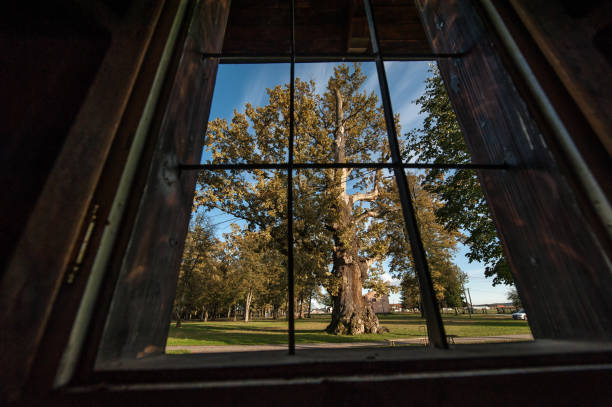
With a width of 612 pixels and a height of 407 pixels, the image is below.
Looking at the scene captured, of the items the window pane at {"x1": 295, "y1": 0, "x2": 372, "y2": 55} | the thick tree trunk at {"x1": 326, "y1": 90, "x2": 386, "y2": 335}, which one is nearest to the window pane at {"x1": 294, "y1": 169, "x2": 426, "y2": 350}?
the thick tree trunk at {"x1": 326, "y1": 90, "x2": 386, "y2": 335}

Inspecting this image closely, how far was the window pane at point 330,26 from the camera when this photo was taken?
222cm

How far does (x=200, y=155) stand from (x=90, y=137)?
0.58 metres

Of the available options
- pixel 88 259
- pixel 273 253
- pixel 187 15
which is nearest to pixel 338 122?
pixel 273 253

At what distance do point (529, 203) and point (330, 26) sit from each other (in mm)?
2283

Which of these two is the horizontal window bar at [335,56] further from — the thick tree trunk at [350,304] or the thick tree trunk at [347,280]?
the thick tree trunk at [350,304]

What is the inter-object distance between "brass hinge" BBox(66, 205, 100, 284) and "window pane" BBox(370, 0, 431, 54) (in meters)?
2.37

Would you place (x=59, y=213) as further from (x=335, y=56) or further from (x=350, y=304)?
(x=350, y=304)

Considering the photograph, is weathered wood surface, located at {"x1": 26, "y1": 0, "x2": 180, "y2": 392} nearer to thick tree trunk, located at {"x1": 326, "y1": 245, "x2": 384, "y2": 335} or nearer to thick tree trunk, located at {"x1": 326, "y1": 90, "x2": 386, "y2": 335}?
thick tree trunk, located at {"x1": 326, "y1": 90, "x2": 386, "y2": 335}

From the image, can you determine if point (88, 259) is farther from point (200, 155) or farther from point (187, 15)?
point (187, 15)

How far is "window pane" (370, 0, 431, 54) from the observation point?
7.23ft

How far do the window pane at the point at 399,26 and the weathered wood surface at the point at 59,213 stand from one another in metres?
2.07

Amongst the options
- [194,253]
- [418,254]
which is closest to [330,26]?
[418,254]

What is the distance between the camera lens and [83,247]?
61 cm

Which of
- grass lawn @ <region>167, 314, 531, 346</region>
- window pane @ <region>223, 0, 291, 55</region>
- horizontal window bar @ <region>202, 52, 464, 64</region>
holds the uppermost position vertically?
window pane @ <region>223, 0, 291, 55</region>
